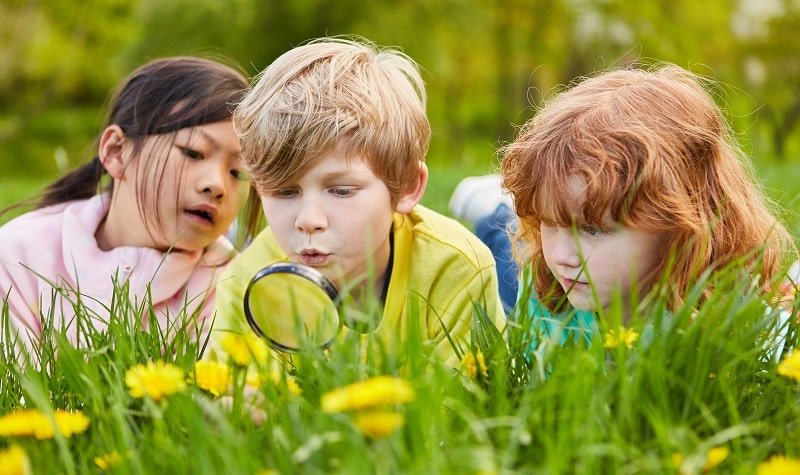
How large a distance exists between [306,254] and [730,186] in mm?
1226

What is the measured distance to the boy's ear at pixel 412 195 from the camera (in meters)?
2.77

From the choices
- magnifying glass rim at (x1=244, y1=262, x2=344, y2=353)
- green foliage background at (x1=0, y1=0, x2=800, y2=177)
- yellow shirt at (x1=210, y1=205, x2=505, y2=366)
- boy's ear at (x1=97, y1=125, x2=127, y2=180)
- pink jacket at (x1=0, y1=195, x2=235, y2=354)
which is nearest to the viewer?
magnifying glass rim at (x1=244, y1=262, x2=344, y2=353)

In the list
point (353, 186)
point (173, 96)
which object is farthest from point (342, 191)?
point (173, 96)

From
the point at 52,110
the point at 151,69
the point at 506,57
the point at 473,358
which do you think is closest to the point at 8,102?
the point at 52,110

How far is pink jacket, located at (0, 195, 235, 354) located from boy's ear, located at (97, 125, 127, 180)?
205 mm

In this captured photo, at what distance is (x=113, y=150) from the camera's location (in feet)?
11.4

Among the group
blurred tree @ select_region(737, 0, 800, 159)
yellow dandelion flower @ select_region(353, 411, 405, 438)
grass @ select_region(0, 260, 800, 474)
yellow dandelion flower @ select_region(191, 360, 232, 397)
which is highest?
blurred tree @ select_region(737, 0, 800, 159)

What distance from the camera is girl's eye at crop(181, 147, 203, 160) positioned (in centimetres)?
323

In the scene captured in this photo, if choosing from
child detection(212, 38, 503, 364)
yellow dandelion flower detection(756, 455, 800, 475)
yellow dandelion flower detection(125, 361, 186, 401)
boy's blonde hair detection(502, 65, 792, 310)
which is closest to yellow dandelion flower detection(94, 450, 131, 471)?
yellow dandelion flower detection(125, 361, 186, 401)

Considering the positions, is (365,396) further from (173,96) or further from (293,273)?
(173,96)

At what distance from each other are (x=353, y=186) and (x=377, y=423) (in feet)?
4.61

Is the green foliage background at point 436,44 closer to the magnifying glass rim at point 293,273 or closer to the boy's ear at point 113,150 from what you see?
the boy's ear at point 113,150

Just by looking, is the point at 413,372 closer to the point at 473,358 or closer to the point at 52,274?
the point at 473,358

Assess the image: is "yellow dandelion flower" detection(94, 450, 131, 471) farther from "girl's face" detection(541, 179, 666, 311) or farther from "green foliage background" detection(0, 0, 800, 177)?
"green foliage background" detection(0, 0, 800, 177)
